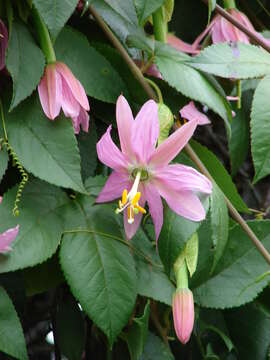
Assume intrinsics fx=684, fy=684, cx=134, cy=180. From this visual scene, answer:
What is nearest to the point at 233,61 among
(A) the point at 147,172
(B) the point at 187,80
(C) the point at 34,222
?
(B) the point at 187,80

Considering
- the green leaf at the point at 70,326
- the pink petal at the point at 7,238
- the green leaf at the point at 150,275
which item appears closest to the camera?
the pink petal at the point at 7,238

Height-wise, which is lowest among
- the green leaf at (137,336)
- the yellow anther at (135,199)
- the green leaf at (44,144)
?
the green leaf at (137,336)

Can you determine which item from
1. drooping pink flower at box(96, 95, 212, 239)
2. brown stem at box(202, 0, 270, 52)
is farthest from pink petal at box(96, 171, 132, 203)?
brown stem at box(202, 0, 270, 52)

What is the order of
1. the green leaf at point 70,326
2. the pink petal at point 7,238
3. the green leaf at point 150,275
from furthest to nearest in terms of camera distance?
the green leaf at point 70,326 < the green leaf at point 150,275 < the pink petal at point 7,238

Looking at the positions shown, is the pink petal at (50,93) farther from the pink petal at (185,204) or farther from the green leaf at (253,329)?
the green leaf at (253,329)

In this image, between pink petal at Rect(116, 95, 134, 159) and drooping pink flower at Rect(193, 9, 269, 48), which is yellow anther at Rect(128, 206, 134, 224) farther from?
drooping pink flower at Rect(193, 9, 269, 48)

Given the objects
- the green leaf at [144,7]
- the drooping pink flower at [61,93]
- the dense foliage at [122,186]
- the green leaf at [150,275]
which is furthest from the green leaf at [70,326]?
the green leaf at [144,7]
